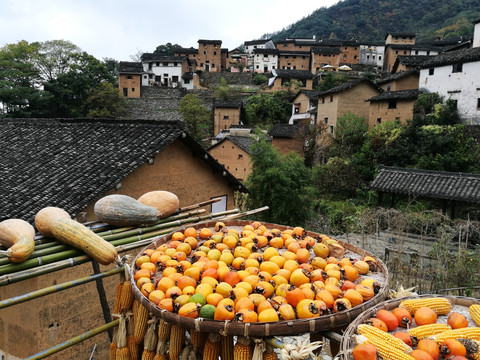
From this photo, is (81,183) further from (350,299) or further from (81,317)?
(350,299)

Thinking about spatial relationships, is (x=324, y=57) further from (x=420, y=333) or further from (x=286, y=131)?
(x=420, y=333)

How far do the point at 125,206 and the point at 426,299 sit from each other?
9.50ft

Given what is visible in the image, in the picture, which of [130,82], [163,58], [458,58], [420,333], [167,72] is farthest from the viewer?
[163,58]

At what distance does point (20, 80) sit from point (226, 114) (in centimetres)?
2261

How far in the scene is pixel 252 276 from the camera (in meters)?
2.68

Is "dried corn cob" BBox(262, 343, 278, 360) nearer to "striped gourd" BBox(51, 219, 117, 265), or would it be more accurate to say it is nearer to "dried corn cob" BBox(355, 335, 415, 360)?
"dried corn cob" BBox(355, 335, 415, 360)

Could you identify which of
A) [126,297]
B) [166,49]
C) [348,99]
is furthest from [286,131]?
[166,49]

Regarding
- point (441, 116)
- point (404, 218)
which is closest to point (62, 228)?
point (404, 218)

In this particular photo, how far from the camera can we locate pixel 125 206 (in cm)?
370

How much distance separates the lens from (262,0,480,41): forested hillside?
7369 cm

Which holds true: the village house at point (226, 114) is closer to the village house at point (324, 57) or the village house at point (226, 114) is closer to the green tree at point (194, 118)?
the green tree at point (194, 118)

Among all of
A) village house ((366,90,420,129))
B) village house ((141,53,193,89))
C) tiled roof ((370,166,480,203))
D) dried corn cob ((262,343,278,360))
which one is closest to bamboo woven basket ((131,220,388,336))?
dried corn cob ((262,343,278,360))

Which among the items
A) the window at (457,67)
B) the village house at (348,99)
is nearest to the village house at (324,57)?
the village house at (348,99)

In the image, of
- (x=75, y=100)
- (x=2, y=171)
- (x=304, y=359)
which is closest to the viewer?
(x=304, y=359)
